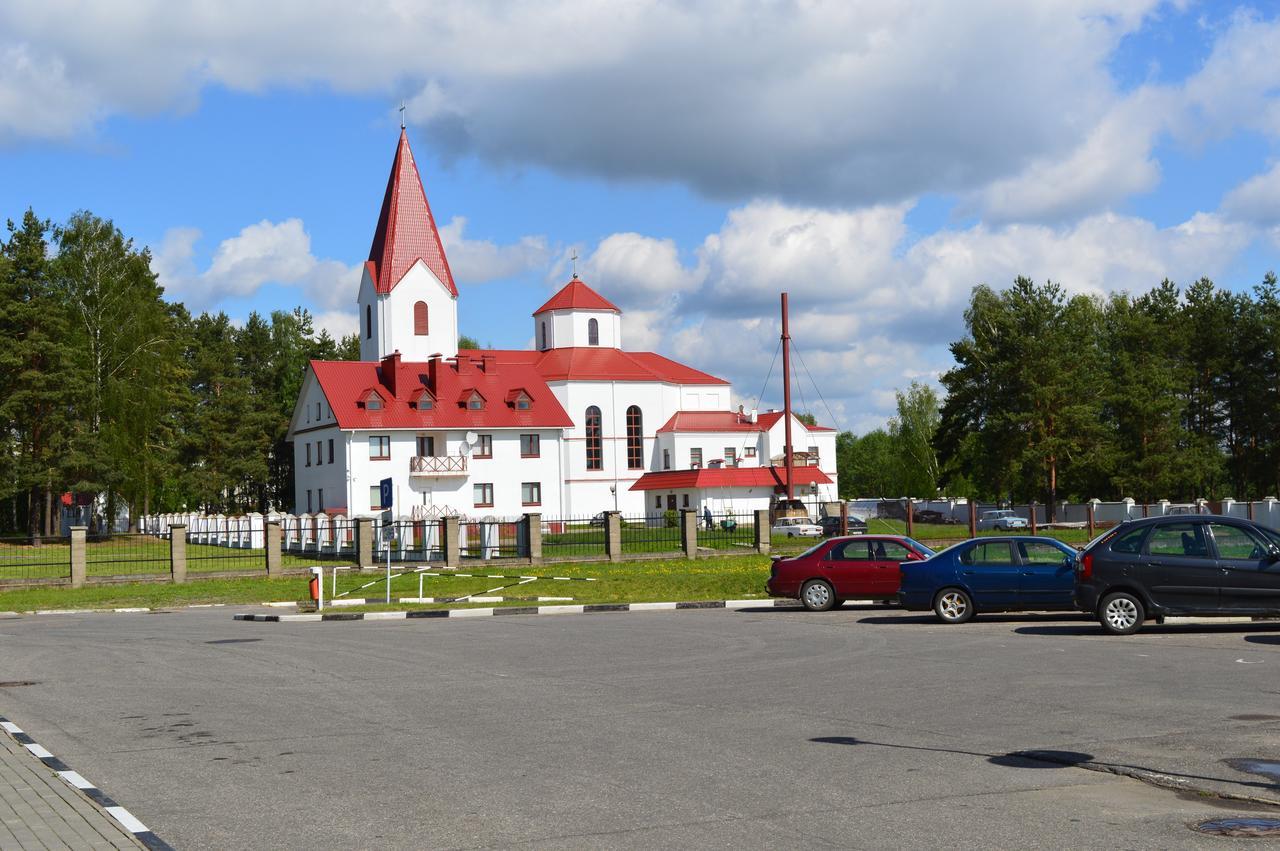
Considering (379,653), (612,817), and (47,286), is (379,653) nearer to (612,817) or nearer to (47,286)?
(612,817)

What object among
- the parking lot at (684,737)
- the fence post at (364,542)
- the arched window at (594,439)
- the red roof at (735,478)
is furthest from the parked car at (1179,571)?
the arched window at (594,439)

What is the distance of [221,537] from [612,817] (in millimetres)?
54278

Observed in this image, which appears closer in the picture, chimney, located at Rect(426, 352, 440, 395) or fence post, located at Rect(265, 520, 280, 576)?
fence post, located at Rect(265, 520, 280, 576)

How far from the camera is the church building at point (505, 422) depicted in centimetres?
7650

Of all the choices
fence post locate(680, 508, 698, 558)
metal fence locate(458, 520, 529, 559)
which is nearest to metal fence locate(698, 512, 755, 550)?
fence post locate(680, 508, 698, 558)

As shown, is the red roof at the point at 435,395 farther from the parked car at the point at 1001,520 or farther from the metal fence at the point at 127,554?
the metal fence at the point at 127,554

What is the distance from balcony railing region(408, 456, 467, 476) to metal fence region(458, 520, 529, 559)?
28409mm

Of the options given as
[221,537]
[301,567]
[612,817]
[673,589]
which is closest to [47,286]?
[221,537]

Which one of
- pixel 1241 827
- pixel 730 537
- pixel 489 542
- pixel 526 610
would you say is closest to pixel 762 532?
pixel 730 537

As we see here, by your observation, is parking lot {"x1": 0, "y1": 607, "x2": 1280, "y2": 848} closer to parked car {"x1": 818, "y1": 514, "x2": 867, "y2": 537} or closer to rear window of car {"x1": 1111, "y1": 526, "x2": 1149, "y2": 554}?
rear window of car {"x1": 1111, "y1": 526, "x2": 1149, "y2": 554}

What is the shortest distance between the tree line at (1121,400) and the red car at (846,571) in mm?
48377

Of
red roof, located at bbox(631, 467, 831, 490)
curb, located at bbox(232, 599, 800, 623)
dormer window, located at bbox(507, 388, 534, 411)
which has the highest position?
dormer window, located at bbox(507, 388, 534, 411)

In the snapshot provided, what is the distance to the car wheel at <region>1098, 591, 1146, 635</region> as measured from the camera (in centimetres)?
1764

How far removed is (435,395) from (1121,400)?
39851 millimetres
